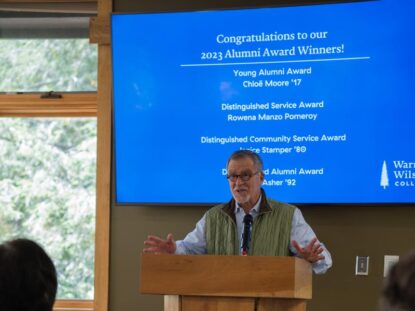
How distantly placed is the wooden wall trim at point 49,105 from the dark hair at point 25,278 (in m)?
3.57

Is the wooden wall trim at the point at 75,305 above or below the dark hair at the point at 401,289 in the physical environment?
below

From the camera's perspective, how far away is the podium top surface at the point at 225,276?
10.8 feet

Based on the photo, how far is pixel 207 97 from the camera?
15.6ft

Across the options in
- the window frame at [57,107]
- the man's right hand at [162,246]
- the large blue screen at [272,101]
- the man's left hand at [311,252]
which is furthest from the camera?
the window frame at [57,107]

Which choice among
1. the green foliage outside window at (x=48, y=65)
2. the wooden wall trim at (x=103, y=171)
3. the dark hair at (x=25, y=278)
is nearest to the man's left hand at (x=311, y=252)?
the wooden wall trim at (x=103, y=171)

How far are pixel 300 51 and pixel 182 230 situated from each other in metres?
1.22

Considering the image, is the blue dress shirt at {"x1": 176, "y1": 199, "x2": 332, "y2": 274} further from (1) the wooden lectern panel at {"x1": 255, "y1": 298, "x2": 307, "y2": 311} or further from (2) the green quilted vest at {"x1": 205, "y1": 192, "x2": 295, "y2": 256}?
(1) the wooden lectern panel at {"x1": 255, "y1": 298, "x2": 307, "y2": 311}

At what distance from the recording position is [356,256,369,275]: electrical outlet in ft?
15.1

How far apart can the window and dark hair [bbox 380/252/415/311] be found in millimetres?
3942

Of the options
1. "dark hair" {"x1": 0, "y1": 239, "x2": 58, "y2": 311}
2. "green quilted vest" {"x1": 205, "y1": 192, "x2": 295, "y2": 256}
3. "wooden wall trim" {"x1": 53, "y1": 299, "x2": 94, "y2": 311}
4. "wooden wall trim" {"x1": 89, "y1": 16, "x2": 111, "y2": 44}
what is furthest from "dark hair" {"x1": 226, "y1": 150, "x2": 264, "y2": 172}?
"dark hair" {"x1": 0, "y1": 239, "x2": 58, "y2": 311}

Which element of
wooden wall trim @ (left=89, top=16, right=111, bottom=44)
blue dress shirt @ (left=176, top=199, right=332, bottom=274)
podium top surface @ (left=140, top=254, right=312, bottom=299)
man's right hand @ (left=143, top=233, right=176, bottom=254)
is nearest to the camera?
podium top surface @ (left=140, top=254, right=312, bottom=299)

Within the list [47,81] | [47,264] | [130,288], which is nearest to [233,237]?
[130,288]

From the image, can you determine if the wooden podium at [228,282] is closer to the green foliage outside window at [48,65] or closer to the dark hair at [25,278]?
the dark hair at [25,278]

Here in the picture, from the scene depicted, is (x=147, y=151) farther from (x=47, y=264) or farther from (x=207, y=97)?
(x=47, y=264)
